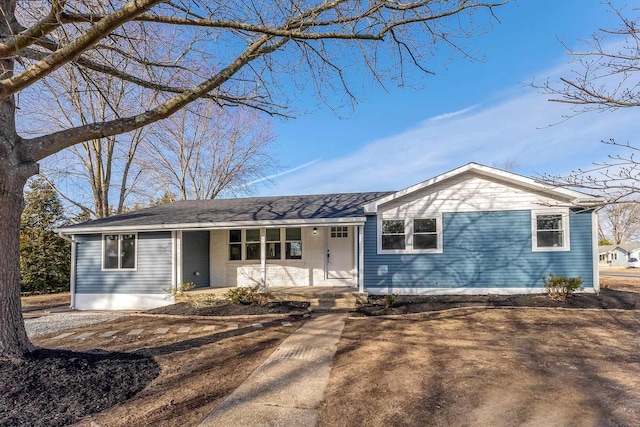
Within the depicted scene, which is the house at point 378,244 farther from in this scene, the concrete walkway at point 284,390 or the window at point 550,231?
the concrete walkway at point 284,390

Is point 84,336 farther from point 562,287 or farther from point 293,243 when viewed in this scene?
point 562,287

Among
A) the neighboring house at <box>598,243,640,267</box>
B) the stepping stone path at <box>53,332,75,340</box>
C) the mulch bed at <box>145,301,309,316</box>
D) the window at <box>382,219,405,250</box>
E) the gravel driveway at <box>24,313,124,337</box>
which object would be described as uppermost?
the window at <box>382,219,405,250</box>

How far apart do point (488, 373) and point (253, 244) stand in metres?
8.76

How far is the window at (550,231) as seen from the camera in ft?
30.8

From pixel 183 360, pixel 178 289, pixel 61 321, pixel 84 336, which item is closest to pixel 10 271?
pixel 183 360

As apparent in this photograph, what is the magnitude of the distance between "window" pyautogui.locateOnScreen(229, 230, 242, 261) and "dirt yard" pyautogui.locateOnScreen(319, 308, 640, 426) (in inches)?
240

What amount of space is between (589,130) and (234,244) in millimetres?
10037

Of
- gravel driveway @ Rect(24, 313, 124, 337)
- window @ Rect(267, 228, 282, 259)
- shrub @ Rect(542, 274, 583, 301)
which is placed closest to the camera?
gravel driveway @ Rect(24, 313, 124, 337)

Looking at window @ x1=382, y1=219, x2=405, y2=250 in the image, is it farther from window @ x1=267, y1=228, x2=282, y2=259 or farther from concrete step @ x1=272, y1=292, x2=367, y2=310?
window @ x1=267, y1=228, x2=282, y2=259

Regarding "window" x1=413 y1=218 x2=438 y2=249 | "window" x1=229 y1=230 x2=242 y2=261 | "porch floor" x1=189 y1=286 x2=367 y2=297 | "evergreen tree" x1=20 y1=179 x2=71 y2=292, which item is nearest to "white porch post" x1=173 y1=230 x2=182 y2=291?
"porch floor" x1=189 y1=286 x2=367 y2=297

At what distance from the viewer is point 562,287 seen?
8.79 meters

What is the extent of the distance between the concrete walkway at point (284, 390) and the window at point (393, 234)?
15.0 ft

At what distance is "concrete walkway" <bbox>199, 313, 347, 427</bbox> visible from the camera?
10.5ft

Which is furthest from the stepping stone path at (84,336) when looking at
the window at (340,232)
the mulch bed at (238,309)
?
the window at (340,232)
